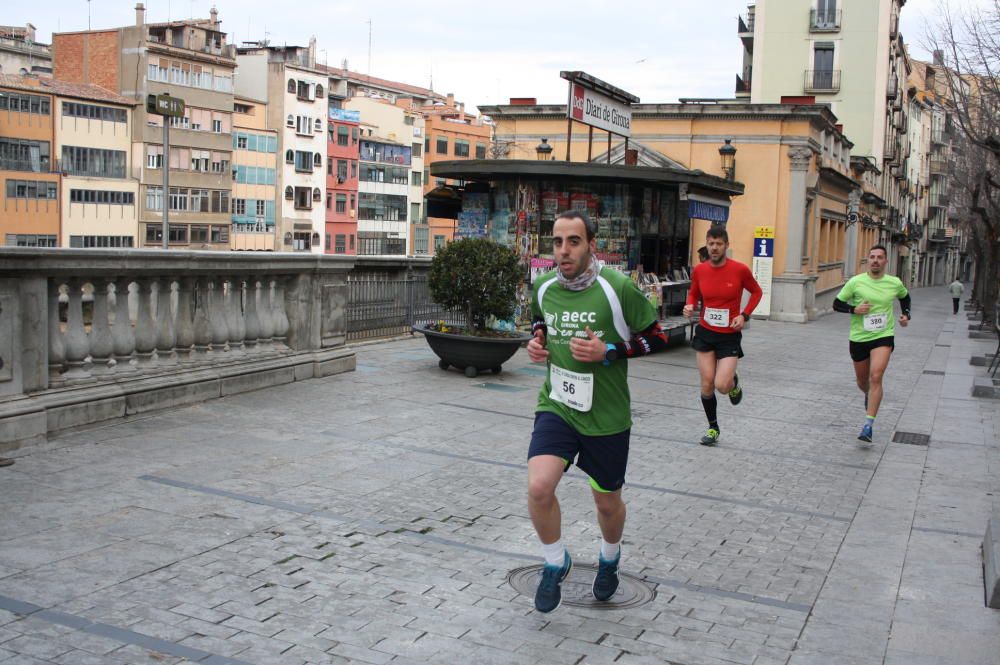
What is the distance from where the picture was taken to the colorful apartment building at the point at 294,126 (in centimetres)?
9638

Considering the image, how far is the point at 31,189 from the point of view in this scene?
73.5m

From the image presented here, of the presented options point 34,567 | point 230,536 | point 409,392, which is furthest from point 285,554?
point 409,392

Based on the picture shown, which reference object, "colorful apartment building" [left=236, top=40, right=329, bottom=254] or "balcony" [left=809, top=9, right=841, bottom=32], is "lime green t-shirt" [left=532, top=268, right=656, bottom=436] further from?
"colorful apartment building" [left=236, top=40, right=329, bottom=254]

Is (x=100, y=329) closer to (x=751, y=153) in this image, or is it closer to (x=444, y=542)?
(x=444, y=542)

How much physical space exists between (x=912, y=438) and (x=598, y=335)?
6.90 meters

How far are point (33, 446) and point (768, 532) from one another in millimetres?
5270

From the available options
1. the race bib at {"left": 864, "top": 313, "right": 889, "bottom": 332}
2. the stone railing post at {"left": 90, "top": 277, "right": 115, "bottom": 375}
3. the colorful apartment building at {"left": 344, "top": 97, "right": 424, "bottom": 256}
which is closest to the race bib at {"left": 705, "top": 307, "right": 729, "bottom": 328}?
the race bib at {"left": 864, "top": 313, "right": 889, "bottom": 332}

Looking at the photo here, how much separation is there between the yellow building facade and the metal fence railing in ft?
49.3

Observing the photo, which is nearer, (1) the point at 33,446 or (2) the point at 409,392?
(1) the point at 33,446

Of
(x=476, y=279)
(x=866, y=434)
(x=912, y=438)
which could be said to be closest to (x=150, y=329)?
(x=476, y=279)

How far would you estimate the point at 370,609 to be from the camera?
488 centimetres

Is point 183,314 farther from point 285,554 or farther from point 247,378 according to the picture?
point 285,554

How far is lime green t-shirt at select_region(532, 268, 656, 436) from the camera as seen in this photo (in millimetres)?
5055

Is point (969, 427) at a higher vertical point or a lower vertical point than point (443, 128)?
lower
